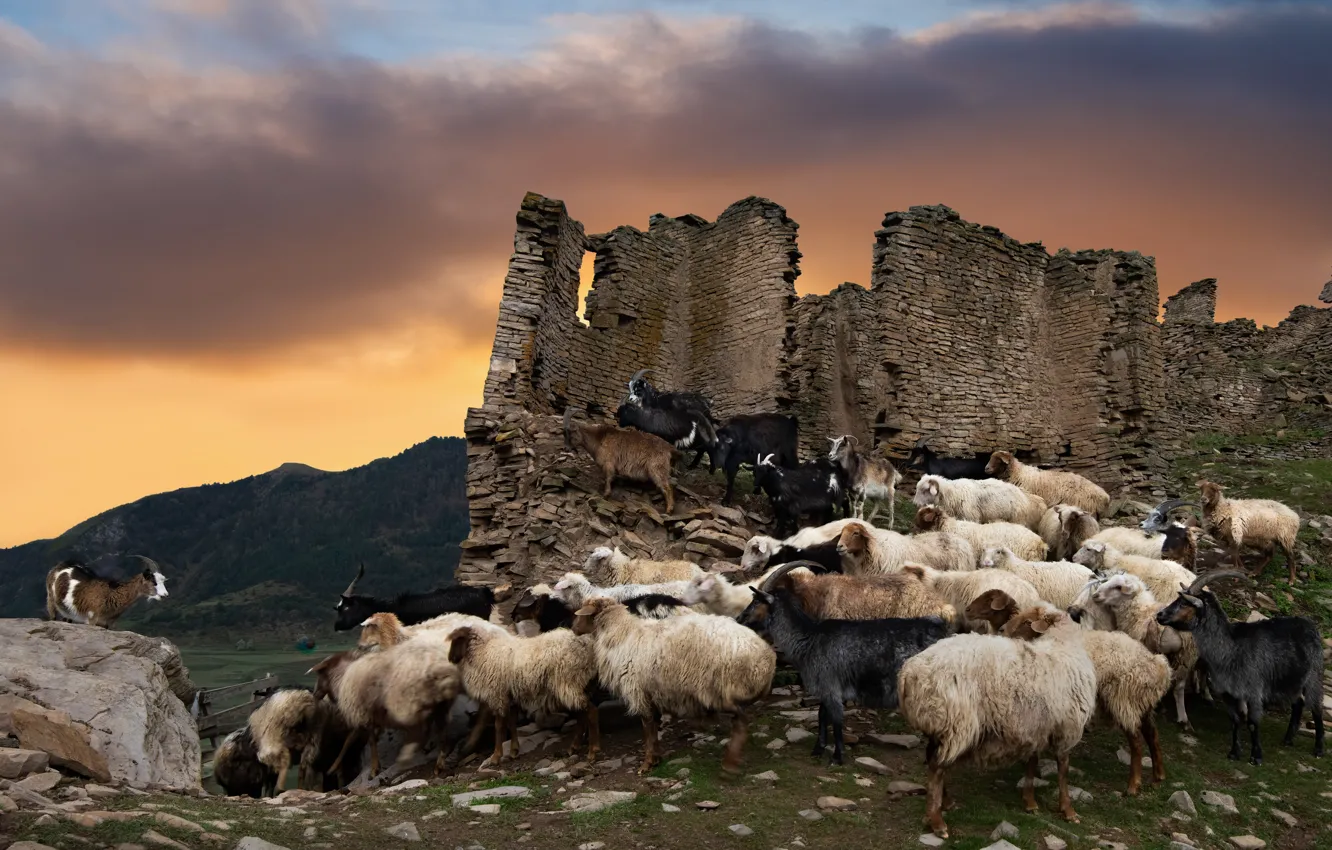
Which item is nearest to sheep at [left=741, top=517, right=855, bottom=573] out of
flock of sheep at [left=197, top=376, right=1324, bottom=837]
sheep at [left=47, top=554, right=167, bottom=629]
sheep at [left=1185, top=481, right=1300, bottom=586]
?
flock of sheep at [left=197, top=376, right=1324, bottom=837]

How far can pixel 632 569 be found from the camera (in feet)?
34.2

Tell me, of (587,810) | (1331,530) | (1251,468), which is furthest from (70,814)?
(1251,468)

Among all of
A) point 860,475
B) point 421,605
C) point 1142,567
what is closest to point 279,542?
point 421,605

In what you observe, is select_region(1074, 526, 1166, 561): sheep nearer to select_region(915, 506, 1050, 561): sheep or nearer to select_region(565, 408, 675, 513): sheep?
select_region(915, 506, 1050, 561): sheep

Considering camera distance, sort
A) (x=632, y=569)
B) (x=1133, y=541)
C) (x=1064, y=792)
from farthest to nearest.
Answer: (x=1133, y=541), (x=632, y=569), (x=1064, y=792)

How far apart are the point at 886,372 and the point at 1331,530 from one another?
8.21m

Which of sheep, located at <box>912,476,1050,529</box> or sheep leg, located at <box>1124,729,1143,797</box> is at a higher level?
sheep, located at <box>912,476,1050,529</box>

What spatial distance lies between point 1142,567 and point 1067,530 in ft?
8.40

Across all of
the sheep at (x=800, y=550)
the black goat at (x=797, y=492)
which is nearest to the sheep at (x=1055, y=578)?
the sheep at (x=800, y=550)

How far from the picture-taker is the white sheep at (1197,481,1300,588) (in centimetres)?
1162

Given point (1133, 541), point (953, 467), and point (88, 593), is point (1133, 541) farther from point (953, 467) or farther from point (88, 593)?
point (88, 593)

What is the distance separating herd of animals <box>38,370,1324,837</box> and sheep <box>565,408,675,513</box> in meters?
2.72

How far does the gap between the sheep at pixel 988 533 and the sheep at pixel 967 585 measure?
194 cm

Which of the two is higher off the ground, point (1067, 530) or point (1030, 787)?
point (1067, 530)
